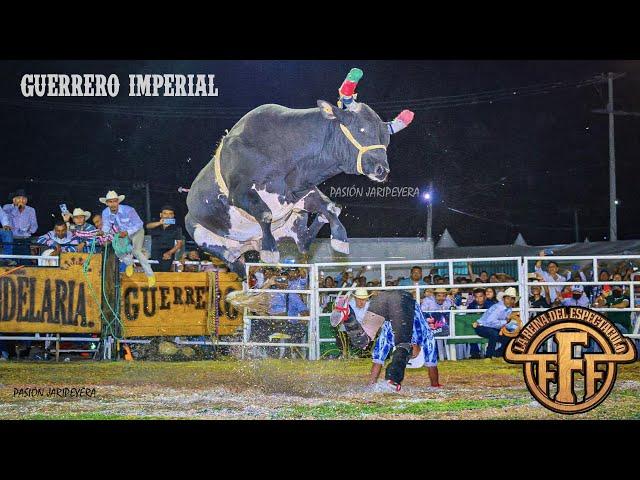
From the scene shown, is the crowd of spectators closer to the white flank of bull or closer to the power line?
the white flank of bull

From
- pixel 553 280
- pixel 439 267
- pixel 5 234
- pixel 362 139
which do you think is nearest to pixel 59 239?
pixel 5 234

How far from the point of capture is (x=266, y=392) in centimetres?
907

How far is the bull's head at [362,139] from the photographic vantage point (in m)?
9.24

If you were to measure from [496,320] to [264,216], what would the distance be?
2.42 metres

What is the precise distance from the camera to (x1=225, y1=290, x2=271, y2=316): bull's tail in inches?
368

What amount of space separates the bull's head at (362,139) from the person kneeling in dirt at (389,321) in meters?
1.16

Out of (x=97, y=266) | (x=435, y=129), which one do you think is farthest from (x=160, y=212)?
(x=435, y=129)

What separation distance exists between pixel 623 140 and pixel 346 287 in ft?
9.83

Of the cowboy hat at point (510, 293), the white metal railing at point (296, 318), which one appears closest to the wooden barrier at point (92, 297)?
the white metal railing at point (296, 318)

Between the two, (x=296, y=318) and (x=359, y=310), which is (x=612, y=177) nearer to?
(x=359, y=310)

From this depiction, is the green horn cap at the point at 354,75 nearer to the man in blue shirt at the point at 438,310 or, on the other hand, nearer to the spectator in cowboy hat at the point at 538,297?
the man in blue shirt at the point at 438,310

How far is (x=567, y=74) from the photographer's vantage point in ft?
30.7

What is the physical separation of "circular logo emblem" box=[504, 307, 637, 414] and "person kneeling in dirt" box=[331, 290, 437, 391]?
927 millimetres

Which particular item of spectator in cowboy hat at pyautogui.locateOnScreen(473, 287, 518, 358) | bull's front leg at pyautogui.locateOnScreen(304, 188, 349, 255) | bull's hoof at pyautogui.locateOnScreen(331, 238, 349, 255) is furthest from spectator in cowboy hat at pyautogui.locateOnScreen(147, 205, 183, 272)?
spectator in cowboy hat at pyautogui.locateOnScreen(473, 287, 518, 358)
